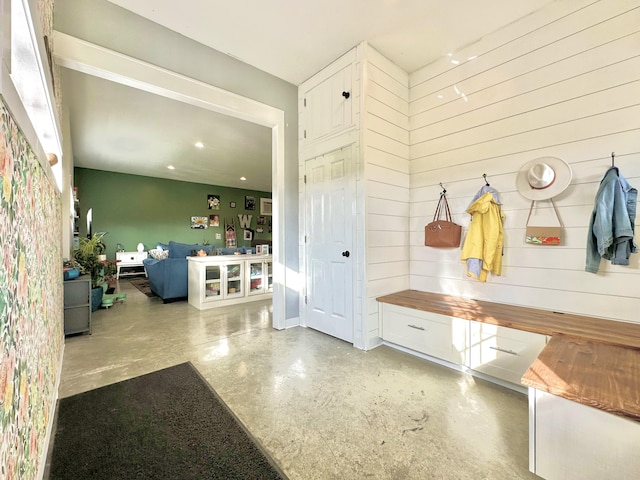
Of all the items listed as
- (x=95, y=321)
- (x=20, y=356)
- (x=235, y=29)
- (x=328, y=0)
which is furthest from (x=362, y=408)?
(x=95, y=321)

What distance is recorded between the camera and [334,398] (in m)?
1.88

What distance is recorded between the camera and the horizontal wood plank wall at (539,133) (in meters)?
1.91

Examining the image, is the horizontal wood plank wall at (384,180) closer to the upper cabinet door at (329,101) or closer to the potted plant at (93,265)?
the upper cabinet door at (329,101)

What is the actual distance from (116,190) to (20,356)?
7.76 metres

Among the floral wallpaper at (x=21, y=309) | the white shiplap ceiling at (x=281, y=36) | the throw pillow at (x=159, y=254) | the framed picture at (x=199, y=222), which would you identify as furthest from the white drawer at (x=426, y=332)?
Answer: the framed picture at (x=199, y=222)

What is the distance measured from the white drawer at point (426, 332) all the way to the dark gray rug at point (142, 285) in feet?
14.7

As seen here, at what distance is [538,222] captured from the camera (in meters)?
2.22

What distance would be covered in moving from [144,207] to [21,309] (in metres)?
7.70

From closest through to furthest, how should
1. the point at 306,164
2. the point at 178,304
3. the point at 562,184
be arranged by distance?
the point at 562,184 < the point at 306,164 < the point at 178,304

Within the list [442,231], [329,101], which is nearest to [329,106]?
[329,101]

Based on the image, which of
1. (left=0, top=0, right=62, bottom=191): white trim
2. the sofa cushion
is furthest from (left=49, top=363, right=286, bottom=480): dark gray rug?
the sofa cushion

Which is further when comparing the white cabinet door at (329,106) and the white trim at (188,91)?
the white cabinet door at (329,106)

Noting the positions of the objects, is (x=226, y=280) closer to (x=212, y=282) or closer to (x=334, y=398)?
(x=212, y=282)

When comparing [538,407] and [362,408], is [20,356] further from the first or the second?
[538,407]
